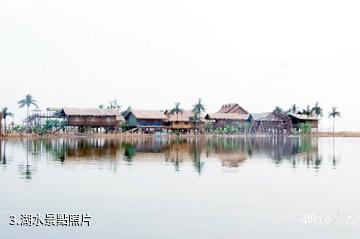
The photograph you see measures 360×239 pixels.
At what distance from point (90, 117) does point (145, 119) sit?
11322 mm

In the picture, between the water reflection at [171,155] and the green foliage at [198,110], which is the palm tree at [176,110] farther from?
the water reflection at [171,155]

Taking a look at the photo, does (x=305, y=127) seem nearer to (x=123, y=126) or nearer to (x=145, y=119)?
(x=145, y=119)

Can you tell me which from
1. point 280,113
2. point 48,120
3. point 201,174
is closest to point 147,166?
point 201,174

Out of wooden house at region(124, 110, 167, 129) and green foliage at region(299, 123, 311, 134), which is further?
green foliage at region(299, 123, 311, 134)

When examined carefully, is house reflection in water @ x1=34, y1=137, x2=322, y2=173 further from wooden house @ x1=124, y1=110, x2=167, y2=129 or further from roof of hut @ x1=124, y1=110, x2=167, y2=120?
wooden house @ x1=124, y1=110, x2=167, y2=129

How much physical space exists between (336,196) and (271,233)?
20.0ft

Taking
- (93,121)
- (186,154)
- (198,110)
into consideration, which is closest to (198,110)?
(198,110)

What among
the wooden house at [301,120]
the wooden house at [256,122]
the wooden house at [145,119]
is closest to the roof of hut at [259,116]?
the wooden house at [256,122]

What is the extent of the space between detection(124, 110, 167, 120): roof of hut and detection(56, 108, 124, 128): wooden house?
4166mm

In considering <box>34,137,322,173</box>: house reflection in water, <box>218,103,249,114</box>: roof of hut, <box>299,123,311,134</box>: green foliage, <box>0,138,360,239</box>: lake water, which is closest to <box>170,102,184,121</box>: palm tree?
<box>218,103,249,114</box>: roof of hut

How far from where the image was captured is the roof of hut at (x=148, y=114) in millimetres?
86812

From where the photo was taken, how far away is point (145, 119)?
87625 mm

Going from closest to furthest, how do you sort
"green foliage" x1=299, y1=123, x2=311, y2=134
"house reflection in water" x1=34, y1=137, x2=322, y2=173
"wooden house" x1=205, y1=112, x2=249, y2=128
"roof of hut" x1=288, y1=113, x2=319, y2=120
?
"house reflection in water" x1=34, y1=137, x2=322, y2=173
"wooden house" x1=205, y1=112, x2=249, y2=128
"green foliage" x1=299, y1=123, x2=311, y2=134
"roof of hut" x1=288, y1=113, x2=319, y2=120

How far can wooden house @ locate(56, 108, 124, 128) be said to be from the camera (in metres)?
78.4
